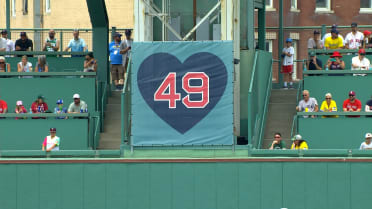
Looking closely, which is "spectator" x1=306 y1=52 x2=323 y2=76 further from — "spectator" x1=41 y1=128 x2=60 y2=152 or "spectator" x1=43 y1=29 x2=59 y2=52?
"spectator" x1=43 y1=29 x2=59 y2=52

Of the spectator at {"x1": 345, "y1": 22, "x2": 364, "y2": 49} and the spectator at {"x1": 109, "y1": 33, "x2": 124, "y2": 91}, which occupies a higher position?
the spectator at {"x1": 345, "y1": 22, "x2": 364, "y2": 49}

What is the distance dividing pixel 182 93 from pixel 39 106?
427 cm

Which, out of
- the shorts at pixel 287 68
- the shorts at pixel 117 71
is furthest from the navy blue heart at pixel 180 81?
the shorts at pixel 287 68

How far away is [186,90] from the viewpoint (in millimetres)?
21094

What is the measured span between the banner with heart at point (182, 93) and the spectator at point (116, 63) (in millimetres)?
6847

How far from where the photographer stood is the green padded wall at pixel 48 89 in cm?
2478

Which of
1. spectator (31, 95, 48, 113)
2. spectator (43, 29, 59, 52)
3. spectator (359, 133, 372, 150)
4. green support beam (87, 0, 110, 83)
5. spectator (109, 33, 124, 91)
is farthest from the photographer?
spectator (43, 29, 59, 52)

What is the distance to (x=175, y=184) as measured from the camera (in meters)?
20.7

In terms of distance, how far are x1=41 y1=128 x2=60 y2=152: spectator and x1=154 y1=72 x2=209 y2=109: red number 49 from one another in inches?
99.6

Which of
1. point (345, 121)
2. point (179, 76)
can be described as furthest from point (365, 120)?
point (179, 76)

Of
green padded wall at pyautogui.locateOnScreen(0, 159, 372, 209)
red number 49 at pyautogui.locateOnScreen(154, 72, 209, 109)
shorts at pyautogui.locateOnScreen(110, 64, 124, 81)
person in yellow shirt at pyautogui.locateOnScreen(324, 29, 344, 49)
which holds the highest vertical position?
person in yellow shirt at pyautogui.locateOnScreen(324, 29, 344, 49)

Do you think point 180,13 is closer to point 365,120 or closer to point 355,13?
point 365,120

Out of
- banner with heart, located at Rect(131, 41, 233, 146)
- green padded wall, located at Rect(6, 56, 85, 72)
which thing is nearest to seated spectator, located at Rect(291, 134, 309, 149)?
banner with heart, located at Rect(131, 41, 233, 146)

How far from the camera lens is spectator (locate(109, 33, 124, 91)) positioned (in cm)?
2798
